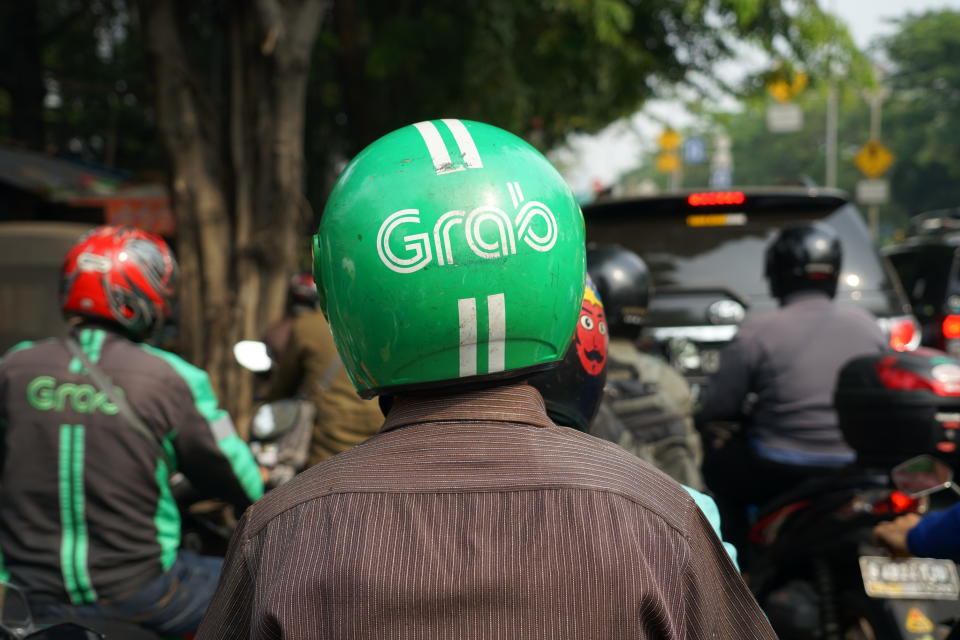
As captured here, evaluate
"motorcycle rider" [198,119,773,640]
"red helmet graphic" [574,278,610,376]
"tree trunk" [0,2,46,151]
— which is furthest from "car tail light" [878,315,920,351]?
"tree trunk" [0,2,46,151]

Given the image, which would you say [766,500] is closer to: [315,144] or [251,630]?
[251,630]

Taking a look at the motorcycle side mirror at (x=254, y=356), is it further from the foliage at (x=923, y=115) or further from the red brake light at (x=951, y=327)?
the foliage at (x=923, y=115)

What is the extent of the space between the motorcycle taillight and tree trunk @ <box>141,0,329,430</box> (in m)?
4.43

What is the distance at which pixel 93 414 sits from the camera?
9.37 ft

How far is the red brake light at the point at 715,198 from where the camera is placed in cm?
607

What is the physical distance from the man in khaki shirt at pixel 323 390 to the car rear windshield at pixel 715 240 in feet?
6.83

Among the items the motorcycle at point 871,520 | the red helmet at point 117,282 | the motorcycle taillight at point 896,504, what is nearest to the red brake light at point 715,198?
the motorcycle at point 871,520

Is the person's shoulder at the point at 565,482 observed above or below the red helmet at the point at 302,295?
above

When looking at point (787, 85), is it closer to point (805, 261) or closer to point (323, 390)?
point (805, 261)

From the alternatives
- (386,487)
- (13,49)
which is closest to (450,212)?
(386,487)

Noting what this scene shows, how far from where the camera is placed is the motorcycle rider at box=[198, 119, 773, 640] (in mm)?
1305

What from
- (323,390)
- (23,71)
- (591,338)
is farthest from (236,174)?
(23,71)

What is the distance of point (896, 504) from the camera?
10.3 ft

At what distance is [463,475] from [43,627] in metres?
1.55
